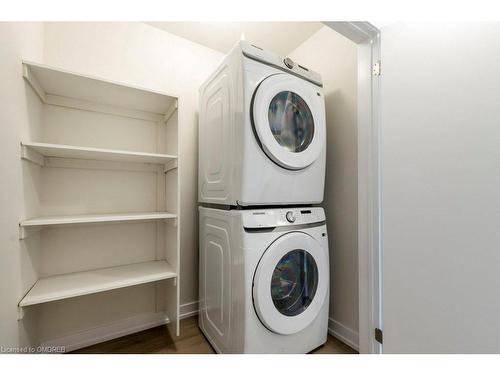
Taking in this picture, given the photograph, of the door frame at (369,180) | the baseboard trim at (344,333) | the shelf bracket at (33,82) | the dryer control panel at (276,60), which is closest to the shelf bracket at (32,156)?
the shelf bracket at (33,82)

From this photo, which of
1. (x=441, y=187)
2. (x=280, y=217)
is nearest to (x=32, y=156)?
(x=280, y=217)

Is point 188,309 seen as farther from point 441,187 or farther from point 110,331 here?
point 441,187

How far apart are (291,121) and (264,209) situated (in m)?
0.58

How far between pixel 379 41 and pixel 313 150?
659 millimetres

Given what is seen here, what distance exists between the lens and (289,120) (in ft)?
4.55

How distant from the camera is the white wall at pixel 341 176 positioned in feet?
5.15

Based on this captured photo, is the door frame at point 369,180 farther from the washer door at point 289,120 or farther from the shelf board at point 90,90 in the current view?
the shelf board at point 90,90

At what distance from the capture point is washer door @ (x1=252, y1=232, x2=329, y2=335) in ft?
3.89

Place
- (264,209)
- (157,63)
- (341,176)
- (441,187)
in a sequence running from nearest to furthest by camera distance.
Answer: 1. (441,187)
2. (264,209)
3. (341,176)
4. (157,63)

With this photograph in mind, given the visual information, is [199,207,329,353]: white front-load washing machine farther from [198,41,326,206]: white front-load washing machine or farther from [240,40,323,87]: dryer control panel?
[240,40,323,87]: dryer control panel

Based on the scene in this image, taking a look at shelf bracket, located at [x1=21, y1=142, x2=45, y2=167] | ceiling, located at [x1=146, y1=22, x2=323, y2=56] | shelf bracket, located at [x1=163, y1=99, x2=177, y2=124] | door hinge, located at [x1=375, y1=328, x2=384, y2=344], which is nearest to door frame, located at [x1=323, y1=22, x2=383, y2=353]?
door hinge, located at [x1=375, y1=328, x2=384, y2=344]

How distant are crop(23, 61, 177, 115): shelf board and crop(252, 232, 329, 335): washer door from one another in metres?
Answer: 1.19

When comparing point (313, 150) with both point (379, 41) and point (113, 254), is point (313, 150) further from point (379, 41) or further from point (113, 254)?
point (113, 254)
